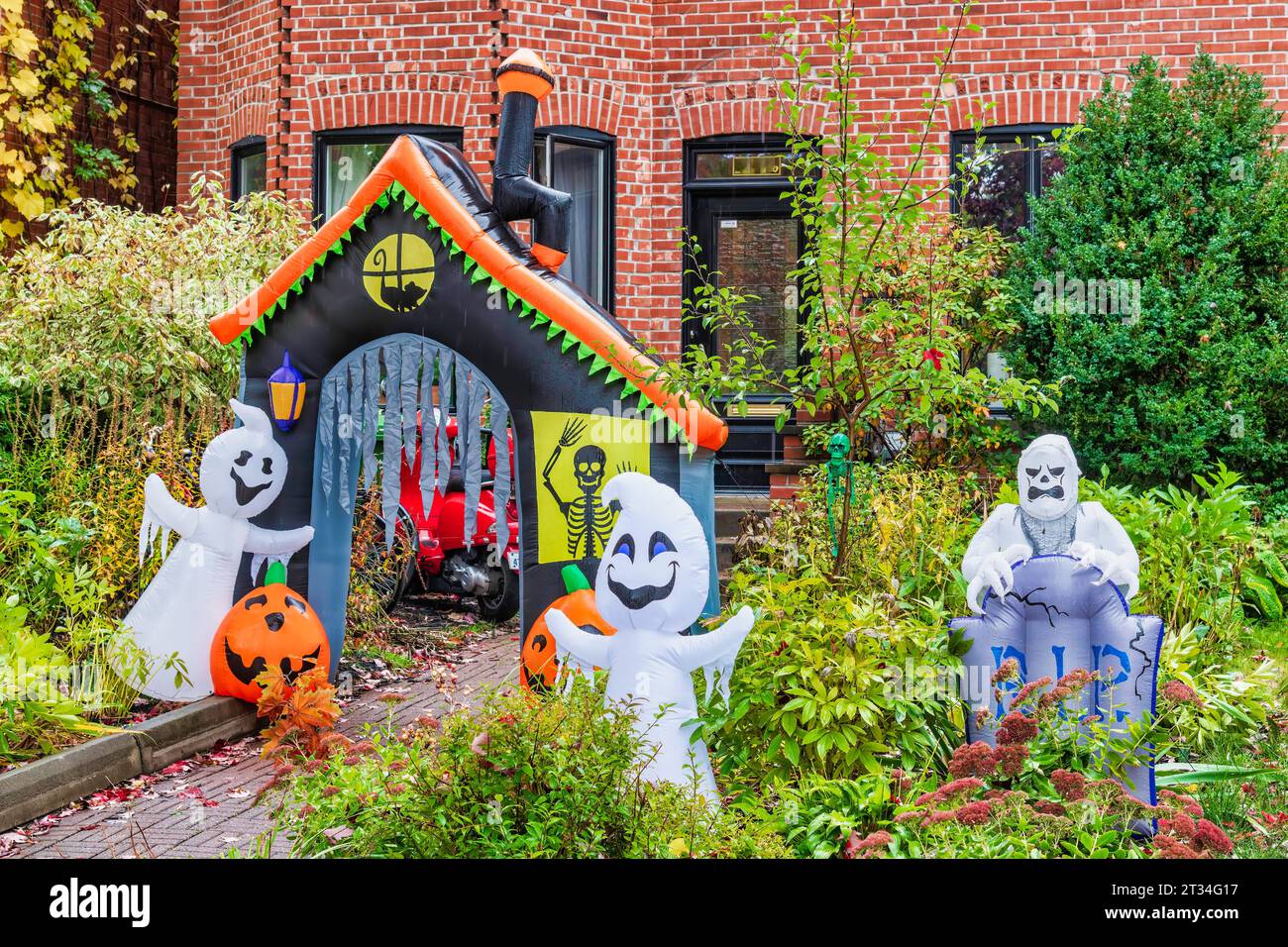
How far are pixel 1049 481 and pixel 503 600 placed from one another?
15.6 feet

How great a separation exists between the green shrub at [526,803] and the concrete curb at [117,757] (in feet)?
5.30

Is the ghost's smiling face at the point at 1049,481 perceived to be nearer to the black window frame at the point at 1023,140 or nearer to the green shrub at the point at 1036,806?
the green shrub at the point at 1036,806

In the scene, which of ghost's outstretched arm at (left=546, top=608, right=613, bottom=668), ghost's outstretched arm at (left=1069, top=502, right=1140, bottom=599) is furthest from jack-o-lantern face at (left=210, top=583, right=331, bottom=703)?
ghost's outstretched arm at (left=1069, top=502, right=1140, bottom=599)

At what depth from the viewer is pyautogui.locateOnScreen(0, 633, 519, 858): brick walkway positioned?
13.9ft

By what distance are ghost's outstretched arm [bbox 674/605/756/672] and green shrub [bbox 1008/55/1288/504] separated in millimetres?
4220

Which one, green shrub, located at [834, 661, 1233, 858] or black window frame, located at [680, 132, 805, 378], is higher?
black window frame, located at [680, 132, 805, 378]

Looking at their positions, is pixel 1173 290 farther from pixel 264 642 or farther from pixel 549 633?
pixel 264 642

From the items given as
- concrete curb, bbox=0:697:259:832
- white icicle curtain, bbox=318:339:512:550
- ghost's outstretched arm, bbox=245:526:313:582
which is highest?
white icicle curtain, bbox=318:339:512:550

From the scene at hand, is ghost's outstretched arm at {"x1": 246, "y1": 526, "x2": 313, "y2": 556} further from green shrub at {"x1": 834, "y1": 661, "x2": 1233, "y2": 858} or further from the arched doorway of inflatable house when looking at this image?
green shrub at {"x1": 834, "y1": 661, "x2": 1233, "y2": 858}

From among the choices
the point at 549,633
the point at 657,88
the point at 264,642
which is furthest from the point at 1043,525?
the point at 657,88

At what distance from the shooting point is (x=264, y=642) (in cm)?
553

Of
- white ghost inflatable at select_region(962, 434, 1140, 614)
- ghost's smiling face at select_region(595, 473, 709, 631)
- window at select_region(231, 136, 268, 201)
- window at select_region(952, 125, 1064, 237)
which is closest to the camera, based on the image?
ghost's smiling face at select_region(595, 473, 709, 631)
